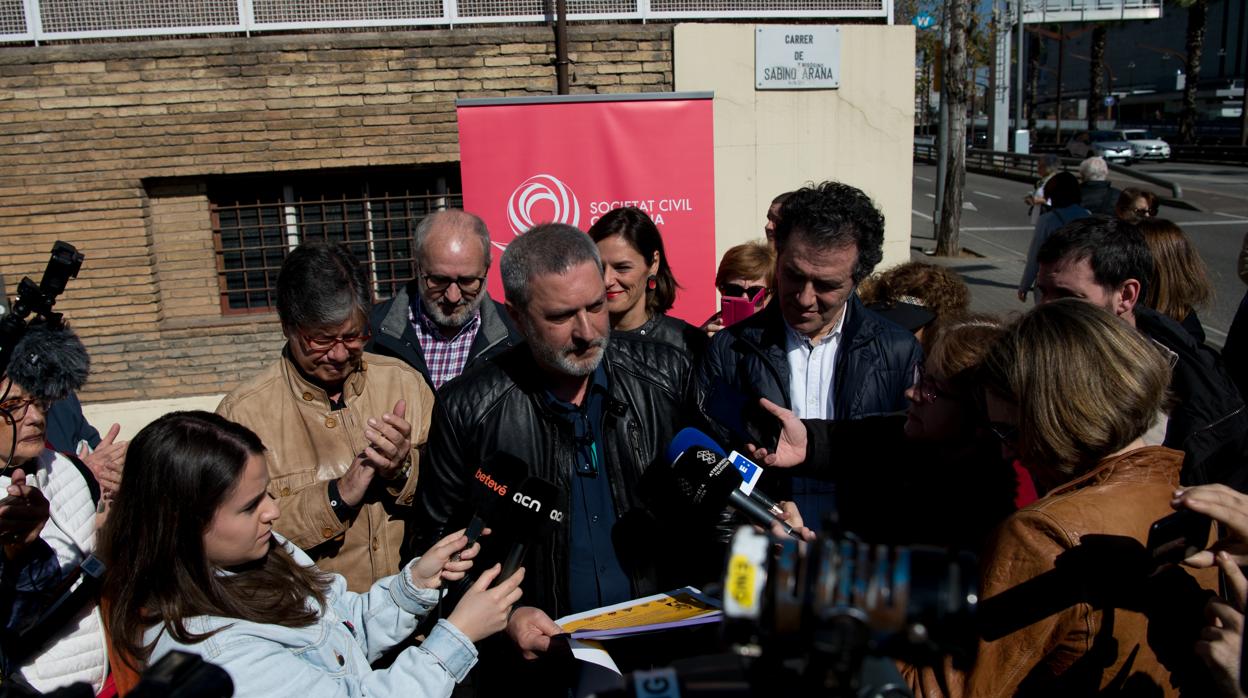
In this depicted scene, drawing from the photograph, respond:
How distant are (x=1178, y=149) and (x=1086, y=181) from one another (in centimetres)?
3469

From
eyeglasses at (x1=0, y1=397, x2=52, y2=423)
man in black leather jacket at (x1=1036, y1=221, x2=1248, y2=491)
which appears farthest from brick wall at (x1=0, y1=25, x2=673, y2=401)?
eyeglasses at (x1=0, y1=397, x2=52, y2=423)

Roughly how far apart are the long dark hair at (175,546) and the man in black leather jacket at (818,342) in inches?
57.0

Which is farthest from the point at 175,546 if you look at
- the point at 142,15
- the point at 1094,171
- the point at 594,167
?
the point at 1094,171

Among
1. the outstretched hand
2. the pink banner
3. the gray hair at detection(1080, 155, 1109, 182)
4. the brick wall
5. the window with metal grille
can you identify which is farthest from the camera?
the gray hair at detection(1080, 155, 1109, 182)

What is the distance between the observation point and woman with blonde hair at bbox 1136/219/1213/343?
3949 mm

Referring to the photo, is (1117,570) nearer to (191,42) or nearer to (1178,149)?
(191,42)

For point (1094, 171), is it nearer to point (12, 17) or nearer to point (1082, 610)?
A: point (1082, 610)

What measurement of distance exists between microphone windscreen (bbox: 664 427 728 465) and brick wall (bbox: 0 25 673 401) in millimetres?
6315

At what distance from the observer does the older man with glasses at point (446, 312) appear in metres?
4.06

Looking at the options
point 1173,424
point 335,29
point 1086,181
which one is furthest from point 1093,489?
point 1086,181

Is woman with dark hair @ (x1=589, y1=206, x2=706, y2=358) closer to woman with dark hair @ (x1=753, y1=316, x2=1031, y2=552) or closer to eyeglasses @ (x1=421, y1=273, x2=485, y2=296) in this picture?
eyeglasses @ (x1=421, y1=273, x2=485, y2=296)

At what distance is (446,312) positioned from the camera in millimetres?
4117

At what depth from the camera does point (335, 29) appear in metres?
8.13

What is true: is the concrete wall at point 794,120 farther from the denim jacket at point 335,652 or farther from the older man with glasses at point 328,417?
the denim jacket at point 335,652
